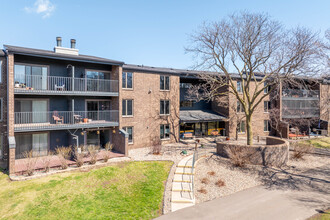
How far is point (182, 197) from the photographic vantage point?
9961 mm

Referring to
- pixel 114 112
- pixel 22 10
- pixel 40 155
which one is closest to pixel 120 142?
pixel 114 112

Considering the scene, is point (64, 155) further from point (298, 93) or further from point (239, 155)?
point (298, 93)

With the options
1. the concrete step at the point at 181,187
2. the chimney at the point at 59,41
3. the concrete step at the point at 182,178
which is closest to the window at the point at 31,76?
the chimney at the point at 59,41

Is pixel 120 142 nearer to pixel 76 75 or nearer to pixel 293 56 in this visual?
pixel 76 75

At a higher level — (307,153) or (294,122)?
(294,122)

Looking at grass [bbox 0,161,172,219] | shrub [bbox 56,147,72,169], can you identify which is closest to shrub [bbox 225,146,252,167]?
grass [bbox 0,161,172,219]

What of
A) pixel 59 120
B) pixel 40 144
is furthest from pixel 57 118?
pixel 40 144

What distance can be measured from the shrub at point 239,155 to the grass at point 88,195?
550cm

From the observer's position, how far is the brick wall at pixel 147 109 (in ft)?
66.2

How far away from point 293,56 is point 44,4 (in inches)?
830

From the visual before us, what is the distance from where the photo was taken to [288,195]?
10.3 meters

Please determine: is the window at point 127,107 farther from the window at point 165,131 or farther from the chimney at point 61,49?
the chimney at point 61,49

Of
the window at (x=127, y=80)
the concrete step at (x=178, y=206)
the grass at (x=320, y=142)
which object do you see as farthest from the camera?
the grass at (x=320, y=142)

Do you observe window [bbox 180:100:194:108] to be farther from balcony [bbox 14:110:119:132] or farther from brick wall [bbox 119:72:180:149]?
balcony [bbox 14:110:119:132]
